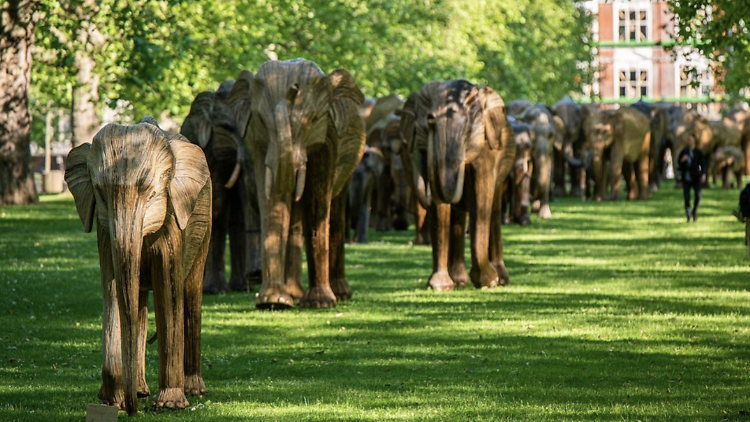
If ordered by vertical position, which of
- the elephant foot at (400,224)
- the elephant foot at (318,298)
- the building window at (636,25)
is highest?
the building window at (636,25)

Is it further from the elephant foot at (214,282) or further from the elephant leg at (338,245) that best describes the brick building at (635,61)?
the elephant leg at (338,245)

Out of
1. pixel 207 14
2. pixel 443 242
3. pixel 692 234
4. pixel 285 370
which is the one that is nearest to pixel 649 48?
pixel 207 14

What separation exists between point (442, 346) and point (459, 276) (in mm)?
5899

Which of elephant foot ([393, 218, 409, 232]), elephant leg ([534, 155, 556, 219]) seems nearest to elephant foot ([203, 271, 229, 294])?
elephant foot ([393, 218, 409, 232])

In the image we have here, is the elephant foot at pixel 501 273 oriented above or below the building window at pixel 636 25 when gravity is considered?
below

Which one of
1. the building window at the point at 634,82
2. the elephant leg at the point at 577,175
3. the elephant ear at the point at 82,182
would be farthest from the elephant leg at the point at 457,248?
the building window at the point at 634,82

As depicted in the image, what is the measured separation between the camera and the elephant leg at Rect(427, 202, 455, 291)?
2005 cm

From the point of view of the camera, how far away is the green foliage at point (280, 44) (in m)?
34.7

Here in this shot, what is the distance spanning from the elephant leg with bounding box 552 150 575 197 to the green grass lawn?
25.0m

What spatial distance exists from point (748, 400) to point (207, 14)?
107 ft

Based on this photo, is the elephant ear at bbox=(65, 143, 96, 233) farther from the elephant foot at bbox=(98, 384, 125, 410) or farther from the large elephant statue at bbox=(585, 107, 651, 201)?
the large elephant statue at bbox=(585, 107, 651, 201)

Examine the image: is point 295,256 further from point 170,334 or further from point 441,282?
point 170,334

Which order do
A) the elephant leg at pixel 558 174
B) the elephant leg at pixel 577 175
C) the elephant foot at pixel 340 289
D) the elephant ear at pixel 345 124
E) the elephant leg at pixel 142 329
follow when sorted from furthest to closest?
the elephant leg at pixel 577 175 → the elephant leg at pixel 558 174 → the elephant foot at pixel 340 289 → the elephant ear at pixel 345 124 → the elephant leg at pixel 142 329

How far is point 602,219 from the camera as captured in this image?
36.9 metres
